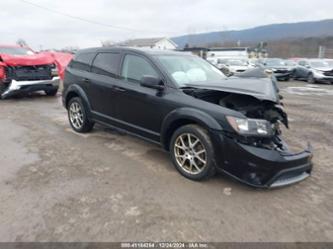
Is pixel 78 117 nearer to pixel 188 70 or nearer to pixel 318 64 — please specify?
pixel 188 70

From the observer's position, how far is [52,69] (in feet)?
35.5

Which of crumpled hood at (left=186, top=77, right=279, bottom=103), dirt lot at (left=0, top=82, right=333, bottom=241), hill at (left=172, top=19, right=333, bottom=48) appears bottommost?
dirt lot at (left=0, top=82, right=333, bottom=241)

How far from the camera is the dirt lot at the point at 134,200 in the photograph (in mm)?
2941

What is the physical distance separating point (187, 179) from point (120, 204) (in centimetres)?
104

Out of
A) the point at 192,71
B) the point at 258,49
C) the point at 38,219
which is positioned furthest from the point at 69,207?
the point at 258,49

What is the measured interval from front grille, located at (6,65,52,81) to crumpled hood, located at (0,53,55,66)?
5.3 inches

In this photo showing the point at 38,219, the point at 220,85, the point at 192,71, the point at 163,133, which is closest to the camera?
the point at 38,219

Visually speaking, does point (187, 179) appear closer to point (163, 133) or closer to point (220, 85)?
point (163, 133)

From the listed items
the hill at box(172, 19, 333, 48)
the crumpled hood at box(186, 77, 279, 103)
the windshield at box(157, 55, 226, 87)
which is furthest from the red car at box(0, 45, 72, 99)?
the hill at box(172, 19, 333, 48)

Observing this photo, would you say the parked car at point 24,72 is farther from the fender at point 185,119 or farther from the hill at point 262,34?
the hill at point 262,34

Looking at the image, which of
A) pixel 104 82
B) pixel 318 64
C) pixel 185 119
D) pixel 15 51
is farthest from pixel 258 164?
pixel 318 64

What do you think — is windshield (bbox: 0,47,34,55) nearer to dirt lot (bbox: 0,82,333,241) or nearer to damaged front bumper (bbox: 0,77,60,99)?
damaged front bumper (bbox: 0,77,60,99)

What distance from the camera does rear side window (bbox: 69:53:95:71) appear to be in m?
5.96

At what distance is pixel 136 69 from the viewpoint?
493 centimetres
